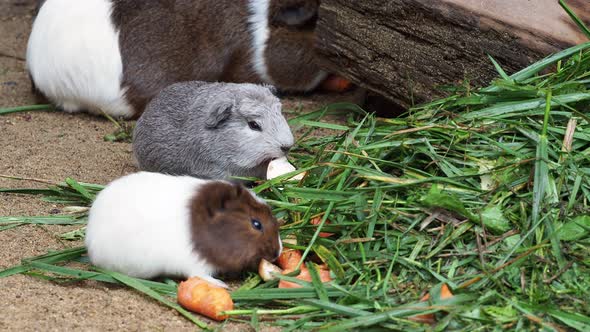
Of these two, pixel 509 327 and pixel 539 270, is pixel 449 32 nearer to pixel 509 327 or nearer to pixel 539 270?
pixel 539 270

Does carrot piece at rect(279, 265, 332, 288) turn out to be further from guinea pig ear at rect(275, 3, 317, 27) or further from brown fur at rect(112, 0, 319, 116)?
guinea pig ear at rect(275, 3, 317, 27)

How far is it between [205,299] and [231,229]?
0.33 m

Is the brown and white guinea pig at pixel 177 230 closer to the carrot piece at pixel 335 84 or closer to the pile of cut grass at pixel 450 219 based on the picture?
the pile of cut grass at pixel 450 219

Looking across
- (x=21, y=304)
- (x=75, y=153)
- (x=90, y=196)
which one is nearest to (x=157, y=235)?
(x=21, y=304)

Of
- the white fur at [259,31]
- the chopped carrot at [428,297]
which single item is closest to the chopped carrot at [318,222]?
the chopped carrot at [428,297]

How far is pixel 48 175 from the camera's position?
3822mm

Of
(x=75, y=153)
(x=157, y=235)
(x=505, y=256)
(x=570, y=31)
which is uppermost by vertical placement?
(x=570, y=31)

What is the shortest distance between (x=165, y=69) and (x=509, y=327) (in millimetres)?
2827

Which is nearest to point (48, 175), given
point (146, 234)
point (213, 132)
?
point (213, 132)

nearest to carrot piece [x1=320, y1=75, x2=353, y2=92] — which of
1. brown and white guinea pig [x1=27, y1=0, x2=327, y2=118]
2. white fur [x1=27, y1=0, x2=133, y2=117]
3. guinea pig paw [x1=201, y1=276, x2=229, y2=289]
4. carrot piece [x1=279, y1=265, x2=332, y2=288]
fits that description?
brown and white guinea pig [x1=27, y1=0, x2=327, y2=118]

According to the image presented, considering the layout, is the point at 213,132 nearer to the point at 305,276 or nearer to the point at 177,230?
the point at 177,230

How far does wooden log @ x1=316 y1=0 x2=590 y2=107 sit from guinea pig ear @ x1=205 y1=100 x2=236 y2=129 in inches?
36.6

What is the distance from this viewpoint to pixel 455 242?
2.81m

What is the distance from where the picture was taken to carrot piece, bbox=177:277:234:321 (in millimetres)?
2660
